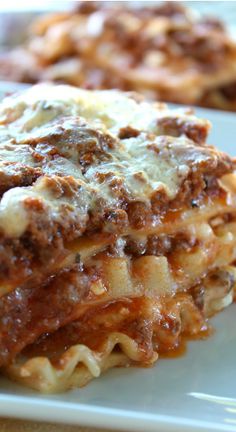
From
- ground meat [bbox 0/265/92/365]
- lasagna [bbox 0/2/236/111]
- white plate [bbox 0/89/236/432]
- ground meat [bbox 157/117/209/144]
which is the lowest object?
lasagna [bbox 0/2/236/111]

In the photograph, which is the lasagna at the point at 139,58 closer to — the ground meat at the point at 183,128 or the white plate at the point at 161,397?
the ground meat at the point at 183,128

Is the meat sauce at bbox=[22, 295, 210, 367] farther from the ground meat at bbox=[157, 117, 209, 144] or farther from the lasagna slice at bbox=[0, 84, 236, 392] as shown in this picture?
the ground meat at bbox=[157, 117, 209, 144]

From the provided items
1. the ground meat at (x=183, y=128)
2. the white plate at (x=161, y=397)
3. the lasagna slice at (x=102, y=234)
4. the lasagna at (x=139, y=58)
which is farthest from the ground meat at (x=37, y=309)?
the lasagna at (x=139, y=58)

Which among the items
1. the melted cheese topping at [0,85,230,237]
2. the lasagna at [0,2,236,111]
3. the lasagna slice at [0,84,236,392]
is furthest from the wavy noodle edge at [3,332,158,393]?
the lasagna at [0,2,236,111]

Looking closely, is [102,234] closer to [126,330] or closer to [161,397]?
[126,330]

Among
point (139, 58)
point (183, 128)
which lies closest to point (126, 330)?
point (183, 128)

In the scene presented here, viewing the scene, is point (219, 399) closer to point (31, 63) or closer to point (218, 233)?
point (218, 233)
